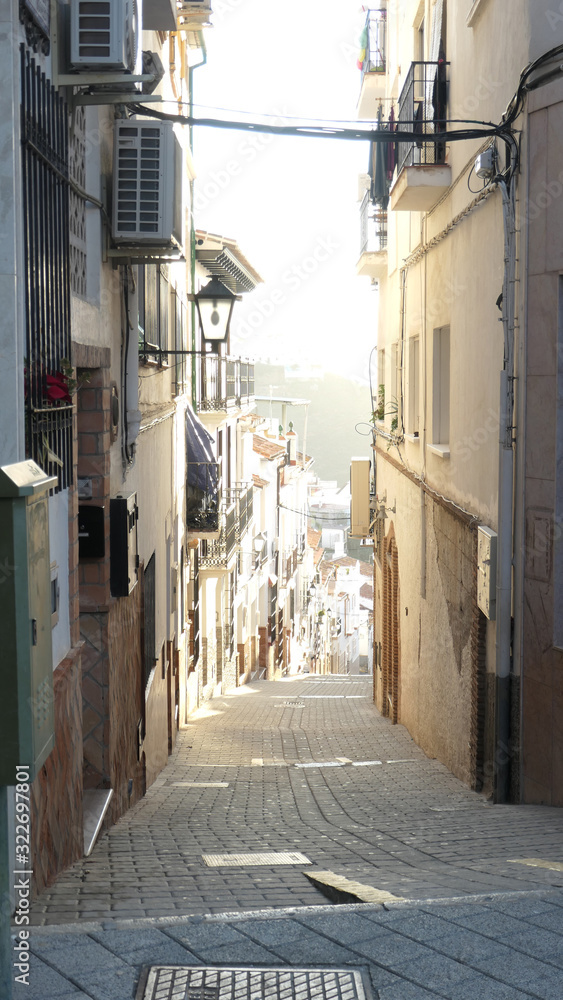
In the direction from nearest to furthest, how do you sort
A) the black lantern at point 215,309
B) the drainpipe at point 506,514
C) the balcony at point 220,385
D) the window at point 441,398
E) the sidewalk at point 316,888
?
1. the sidewalk at point 316,888
2. the drainpipe at point 506,514
3. the black lantern at point 215,309
4. the window at point 441,398
5. the balcony at point 220,385

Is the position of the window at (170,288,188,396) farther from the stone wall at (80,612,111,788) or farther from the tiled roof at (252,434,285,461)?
the tiled roof at (252,434,285,461)

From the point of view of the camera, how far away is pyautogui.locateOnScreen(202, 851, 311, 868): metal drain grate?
5.57 meters

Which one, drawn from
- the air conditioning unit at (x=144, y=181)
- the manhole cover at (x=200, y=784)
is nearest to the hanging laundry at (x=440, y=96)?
the air conditioning unit at (x=144, y=181)

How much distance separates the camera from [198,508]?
56.9 ft

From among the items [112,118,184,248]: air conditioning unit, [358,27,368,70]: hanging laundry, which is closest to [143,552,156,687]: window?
[112,118,184,248]: air conditioning unit

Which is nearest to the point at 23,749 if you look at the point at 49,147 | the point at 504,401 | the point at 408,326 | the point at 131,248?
the point at 49,147

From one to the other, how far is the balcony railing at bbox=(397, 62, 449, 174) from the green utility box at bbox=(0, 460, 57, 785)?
8.55 metres

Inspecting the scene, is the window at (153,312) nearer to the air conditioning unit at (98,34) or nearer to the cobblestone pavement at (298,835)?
the air conditioning unit at (98,34)

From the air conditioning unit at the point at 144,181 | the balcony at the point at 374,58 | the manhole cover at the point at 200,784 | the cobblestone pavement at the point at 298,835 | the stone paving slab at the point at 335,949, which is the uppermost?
the balcony at the point at 374,58

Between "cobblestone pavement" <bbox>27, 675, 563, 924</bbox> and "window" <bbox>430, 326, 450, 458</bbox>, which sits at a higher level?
"window" <bbox>430, 326, 450, 458</bbox>

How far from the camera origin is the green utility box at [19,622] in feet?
9.66

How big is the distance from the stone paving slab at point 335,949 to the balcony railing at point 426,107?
8.52 meters

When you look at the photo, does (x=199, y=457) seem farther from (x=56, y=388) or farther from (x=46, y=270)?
(x=56, y=388)

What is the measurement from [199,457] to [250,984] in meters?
13.3
